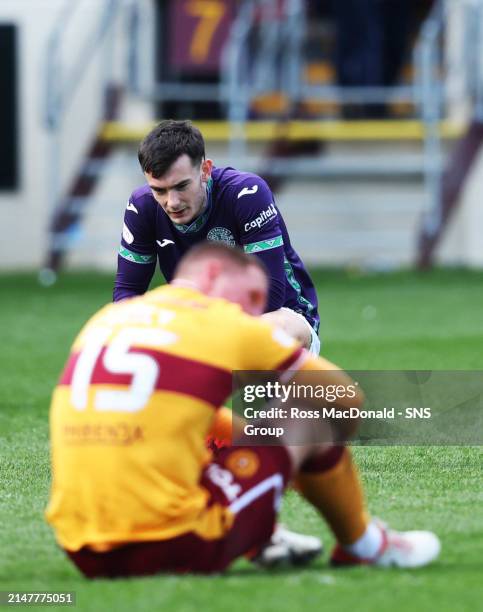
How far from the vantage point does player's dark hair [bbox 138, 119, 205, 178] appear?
5.23 m

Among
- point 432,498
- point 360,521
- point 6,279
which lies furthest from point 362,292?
point 360,521

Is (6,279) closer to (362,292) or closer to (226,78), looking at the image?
(226,78)

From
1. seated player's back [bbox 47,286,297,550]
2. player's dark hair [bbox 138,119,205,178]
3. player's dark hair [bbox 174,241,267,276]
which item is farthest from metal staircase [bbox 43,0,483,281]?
seated player's back [bbox 47,286,297,550]

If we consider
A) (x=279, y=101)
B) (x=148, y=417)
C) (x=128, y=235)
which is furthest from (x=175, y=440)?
(x=279, y=101)

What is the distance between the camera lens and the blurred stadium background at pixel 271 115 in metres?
16.0

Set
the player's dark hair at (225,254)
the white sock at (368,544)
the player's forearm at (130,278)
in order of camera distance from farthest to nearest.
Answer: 1. the player's forearm at (130,278)
2. the white sock at (368,544)
3. the player's dark hair at (225,254)

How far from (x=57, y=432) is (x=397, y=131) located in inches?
506

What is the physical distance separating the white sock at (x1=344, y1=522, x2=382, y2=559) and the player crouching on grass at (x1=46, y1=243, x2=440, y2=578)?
119mm

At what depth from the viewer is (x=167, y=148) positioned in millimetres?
5238

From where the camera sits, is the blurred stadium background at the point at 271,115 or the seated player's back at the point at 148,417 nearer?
the seated player's back at the point at 148,417

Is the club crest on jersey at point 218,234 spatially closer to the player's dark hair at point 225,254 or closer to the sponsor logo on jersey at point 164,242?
the sponsor logo on jersey at point 164,242

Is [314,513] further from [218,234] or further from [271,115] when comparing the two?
[271,115]

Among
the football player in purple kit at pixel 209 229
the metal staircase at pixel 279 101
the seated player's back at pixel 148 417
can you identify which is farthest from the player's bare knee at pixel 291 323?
the metal staircase at pixel 279 101

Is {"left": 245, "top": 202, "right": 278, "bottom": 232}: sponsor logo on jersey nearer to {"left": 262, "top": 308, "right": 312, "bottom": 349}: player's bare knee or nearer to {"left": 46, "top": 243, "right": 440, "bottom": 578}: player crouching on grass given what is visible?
{"left": 262, "top": 308, "right": 312, "bottom": 349}: player's bare knee
